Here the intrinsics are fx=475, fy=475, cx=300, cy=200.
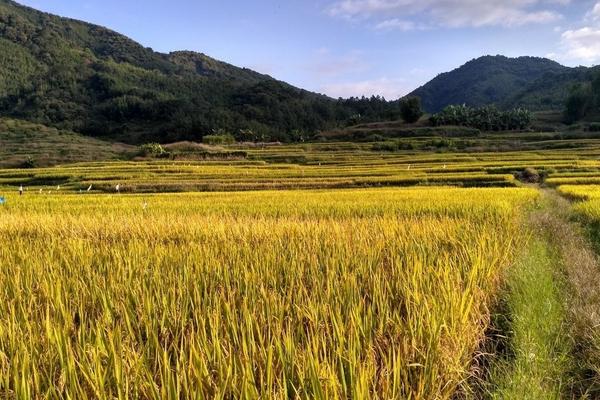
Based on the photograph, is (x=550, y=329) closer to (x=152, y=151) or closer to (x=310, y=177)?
(x=310, y=177)

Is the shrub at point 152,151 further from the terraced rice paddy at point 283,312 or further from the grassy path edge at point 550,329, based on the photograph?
the grassy path edge at point 550,329

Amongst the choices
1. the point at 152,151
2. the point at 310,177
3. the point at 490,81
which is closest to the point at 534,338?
the point at 310,177

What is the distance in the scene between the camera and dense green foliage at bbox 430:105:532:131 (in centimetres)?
5981

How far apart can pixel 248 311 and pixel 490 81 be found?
587ft

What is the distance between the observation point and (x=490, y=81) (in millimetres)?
163875

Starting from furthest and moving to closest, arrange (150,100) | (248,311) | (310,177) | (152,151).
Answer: (150,100) → (152,151) → (310,177) → (248,311)

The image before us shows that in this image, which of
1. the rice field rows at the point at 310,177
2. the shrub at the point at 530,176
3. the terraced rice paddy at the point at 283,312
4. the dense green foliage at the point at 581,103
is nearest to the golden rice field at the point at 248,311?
the terraced rice paddy at the point at 283,312

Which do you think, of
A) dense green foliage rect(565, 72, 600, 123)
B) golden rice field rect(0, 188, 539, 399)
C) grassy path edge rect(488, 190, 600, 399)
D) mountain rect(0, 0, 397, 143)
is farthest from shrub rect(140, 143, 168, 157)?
dense green foliage rect(565, 72, 600, 123)

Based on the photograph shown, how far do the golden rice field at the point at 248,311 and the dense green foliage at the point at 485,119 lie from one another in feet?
185

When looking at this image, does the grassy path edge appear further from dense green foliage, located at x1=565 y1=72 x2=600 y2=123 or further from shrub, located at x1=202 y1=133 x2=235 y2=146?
dense green foliage, located at x1=565 y1=72 x2=600 y2=123

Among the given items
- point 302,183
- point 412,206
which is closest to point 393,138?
point 302,183

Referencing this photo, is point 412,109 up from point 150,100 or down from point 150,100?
down

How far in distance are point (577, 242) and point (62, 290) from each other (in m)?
7.80

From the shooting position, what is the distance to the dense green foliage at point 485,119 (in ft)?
196
